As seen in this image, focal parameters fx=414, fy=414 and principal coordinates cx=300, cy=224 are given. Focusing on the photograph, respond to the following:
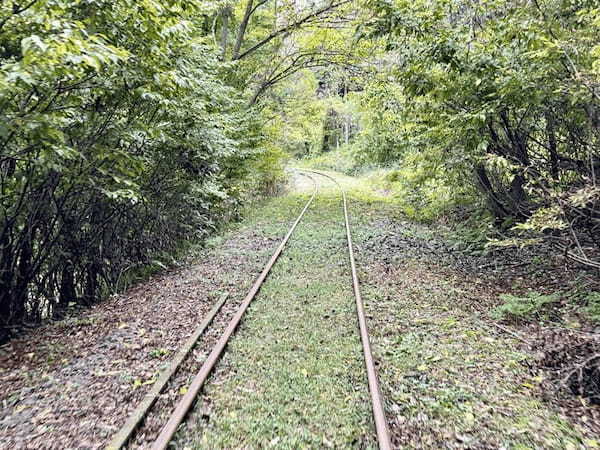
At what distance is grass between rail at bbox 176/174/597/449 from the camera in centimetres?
333

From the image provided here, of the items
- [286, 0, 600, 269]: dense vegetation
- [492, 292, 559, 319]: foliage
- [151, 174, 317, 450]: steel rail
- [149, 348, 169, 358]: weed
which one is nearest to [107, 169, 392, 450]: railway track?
[151, 174, 317, 450]: steel rail

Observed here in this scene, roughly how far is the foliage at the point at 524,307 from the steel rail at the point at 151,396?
4.03 metres

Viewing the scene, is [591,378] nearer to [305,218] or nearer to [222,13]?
[305,218]

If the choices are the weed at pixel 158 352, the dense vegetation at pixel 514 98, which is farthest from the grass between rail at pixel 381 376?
the dense vegetation at pixel 514 98

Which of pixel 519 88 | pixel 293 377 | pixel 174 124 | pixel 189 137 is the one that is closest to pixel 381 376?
pixel 293 377

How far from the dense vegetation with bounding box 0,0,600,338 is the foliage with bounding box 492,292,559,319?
0.84 m

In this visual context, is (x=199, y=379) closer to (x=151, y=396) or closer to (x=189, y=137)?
(x=151, y=396)

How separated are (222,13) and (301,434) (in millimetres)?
13971

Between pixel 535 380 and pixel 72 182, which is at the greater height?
pixel 72 182

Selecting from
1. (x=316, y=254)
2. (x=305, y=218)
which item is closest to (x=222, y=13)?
(x=305, y=218)

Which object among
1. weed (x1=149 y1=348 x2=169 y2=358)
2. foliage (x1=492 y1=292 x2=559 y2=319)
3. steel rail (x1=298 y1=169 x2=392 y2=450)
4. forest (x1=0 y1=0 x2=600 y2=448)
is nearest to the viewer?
steel rail (x1=298 y1=169 x2=392 y2=450)

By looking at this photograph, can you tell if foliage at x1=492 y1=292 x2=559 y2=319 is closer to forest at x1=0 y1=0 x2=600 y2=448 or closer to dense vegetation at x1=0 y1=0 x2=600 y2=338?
forest at x1=0 y1=0 x2=600 y2=448

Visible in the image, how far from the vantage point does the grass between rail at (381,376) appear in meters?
3.33

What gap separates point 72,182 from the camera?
570 cm
